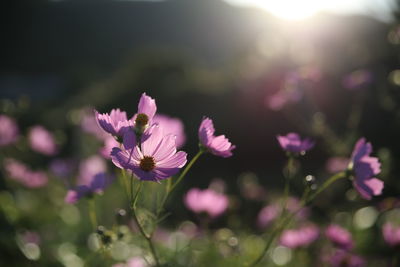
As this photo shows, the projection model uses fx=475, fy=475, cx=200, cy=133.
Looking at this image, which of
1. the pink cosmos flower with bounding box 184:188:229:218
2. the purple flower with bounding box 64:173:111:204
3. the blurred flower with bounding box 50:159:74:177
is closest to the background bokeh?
the blurred flower with bounding box 50:159:74:177

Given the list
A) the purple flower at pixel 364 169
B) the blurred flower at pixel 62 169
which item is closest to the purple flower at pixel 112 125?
the purple flower at pixel 364 169

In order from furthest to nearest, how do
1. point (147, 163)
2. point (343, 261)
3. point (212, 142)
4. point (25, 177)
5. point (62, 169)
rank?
point (62, 169) → point (25, 177) → point (343, 261) → point (212, 142) → point (147, 163)

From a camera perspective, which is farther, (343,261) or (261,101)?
(261,101)

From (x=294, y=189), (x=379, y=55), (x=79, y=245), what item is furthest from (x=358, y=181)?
(x=379, y=55)

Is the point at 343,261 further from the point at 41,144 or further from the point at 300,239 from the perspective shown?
the point at 41,144

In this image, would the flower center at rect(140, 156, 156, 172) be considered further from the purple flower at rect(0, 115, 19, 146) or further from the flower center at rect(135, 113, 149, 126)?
the purple flower at rect(0, 115, 19, 146)

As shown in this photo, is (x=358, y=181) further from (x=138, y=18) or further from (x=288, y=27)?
(x=138, y=18)

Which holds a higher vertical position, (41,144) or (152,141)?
(152,141)

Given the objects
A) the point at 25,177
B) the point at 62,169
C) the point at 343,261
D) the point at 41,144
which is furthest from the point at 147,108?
→ the point at 62,169
